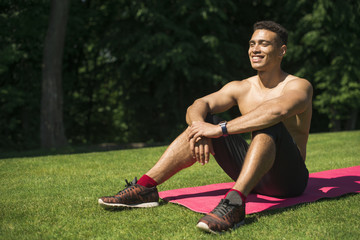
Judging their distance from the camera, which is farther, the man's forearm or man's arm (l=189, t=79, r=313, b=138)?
the man's forearm

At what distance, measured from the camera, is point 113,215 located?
10.6 ft

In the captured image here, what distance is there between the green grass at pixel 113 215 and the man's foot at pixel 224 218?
0.06 metres

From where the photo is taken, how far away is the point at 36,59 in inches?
506

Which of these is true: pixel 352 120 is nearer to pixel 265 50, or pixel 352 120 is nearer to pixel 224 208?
pixel 265 50

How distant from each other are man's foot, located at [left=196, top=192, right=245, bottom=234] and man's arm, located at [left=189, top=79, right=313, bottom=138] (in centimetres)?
57

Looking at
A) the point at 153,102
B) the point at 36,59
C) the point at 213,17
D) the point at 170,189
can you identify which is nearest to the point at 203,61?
the point at 213,17

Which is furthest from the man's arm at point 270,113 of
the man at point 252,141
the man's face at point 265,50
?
the man's face at point 265,50

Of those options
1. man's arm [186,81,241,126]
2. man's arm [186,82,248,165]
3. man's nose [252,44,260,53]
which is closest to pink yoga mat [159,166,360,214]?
man's arm [186,82,248,165]

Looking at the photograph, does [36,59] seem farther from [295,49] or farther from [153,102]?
[295,49]

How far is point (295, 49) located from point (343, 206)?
1184 cm

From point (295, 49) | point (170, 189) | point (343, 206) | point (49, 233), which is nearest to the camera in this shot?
point (49, 233)

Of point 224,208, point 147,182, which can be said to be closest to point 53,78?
point 147,182

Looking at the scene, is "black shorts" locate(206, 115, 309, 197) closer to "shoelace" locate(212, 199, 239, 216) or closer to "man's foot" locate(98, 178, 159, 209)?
"shoelace" locate(212, 199, 239, 216)

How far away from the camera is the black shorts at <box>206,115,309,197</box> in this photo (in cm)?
305
